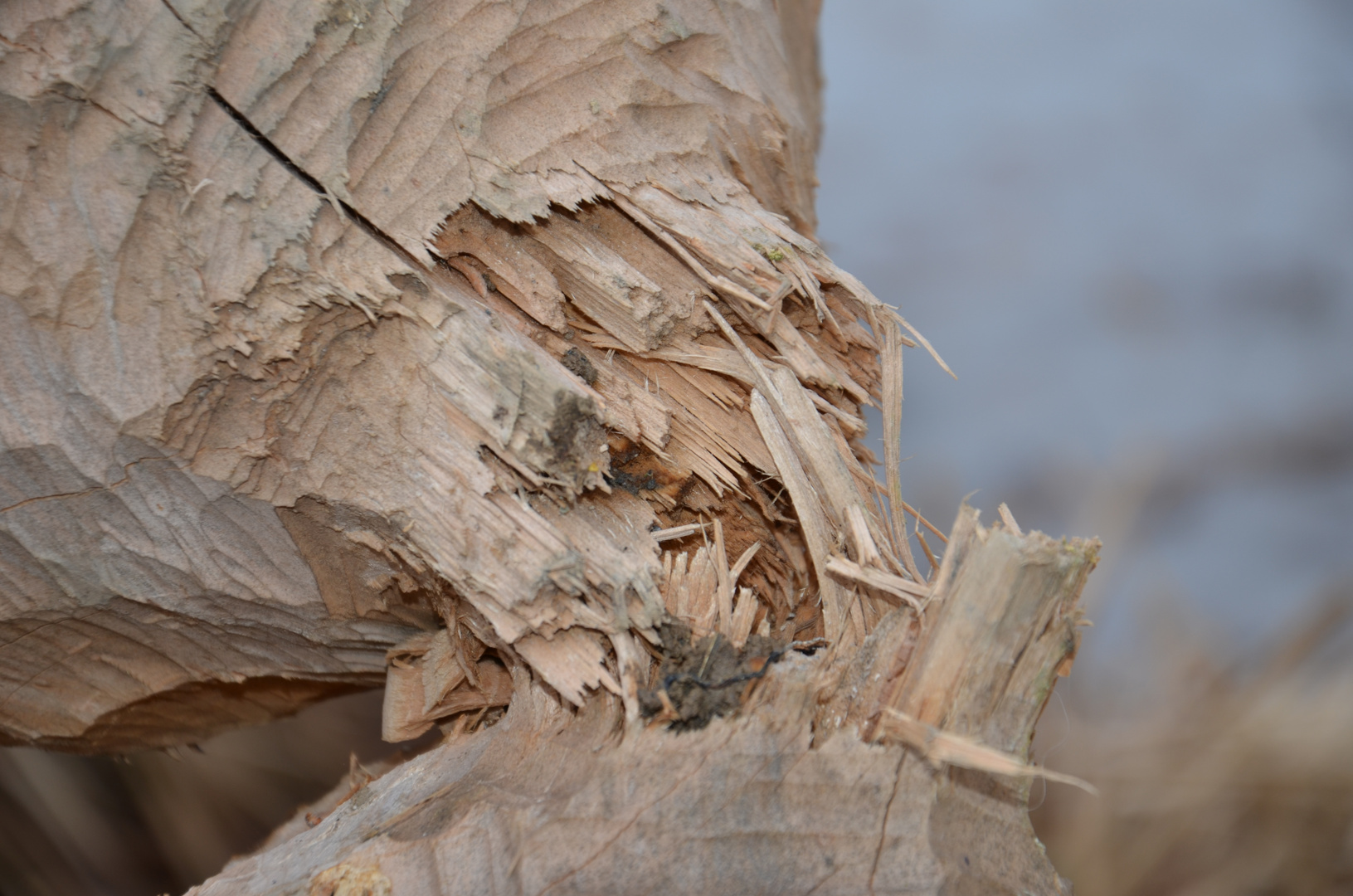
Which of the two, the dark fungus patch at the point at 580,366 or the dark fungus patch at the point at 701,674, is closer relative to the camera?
the dark fungus patch at the point at 701,674

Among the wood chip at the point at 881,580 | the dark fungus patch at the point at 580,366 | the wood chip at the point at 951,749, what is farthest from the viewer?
the dark fungus patch at the point at 580,366

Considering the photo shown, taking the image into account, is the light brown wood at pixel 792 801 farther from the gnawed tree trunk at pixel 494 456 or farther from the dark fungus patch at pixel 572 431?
the dark fungus patch at pixel 572 431

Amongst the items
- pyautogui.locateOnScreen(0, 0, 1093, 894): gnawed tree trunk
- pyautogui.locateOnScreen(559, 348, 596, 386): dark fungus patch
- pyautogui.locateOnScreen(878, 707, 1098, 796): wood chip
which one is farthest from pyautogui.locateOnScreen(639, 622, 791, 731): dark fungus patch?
pyautogui.locateOnScreen(559, 348, 596, 386): dark fungus patch

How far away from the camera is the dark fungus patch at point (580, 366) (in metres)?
1.03

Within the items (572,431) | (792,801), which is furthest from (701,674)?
(572,431)

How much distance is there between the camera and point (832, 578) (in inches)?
38.3

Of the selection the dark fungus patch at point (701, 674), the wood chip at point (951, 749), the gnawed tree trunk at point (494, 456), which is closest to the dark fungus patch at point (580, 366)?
the gnawed tree trunk at point (494, 456)

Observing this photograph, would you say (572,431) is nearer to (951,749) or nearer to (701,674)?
(701,674)

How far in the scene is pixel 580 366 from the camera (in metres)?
1.03

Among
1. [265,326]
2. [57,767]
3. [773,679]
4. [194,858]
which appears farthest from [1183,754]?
[57,767]

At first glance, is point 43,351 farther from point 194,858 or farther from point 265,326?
point 194,858

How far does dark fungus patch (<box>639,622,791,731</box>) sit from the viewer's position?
86 centimetres

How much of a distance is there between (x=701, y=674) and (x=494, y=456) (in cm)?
32

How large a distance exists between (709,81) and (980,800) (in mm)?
944
